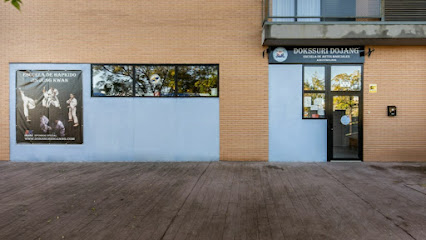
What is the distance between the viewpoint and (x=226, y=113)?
28.2 ft

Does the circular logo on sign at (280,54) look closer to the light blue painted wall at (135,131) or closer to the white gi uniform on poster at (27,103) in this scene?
the light blue painted wall at (135,131)

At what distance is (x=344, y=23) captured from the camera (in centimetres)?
768

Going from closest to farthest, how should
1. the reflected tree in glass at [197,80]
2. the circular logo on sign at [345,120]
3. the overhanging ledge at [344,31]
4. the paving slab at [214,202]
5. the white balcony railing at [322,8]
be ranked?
1. the paving slab at [214,202]
2. the overhanging ledge at [344,31]
3. the white balcony railing at [322,8]
4. the circular logo on sign at [345,120]
5. the reflected tree in glass at [197,80]

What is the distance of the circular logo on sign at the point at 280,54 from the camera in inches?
336

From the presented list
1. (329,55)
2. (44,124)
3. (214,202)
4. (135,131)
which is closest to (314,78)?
(329,55)

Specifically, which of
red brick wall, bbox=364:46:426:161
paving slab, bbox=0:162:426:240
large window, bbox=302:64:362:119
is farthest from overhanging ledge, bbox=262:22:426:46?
paving slab, bbox=0:162:426:240

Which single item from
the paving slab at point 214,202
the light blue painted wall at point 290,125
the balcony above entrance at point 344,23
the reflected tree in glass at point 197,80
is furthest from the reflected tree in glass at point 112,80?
the light blue painted wall at point 290,125

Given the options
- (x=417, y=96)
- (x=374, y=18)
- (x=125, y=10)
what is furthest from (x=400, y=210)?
(x=125, y=10)

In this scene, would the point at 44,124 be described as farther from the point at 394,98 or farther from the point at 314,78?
the point at 394,98

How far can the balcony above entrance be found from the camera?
770 centimetres

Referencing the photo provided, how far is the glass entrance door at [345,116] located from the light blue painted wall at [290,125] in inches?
14.4

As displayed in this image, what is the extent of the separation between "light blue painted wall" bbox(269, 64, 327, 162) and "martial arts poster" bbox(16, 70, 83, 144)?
7.11 m

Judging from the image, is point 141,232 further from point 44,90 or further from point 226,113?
point 44,90

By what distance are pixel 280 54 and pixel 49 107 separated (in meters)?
8.73
